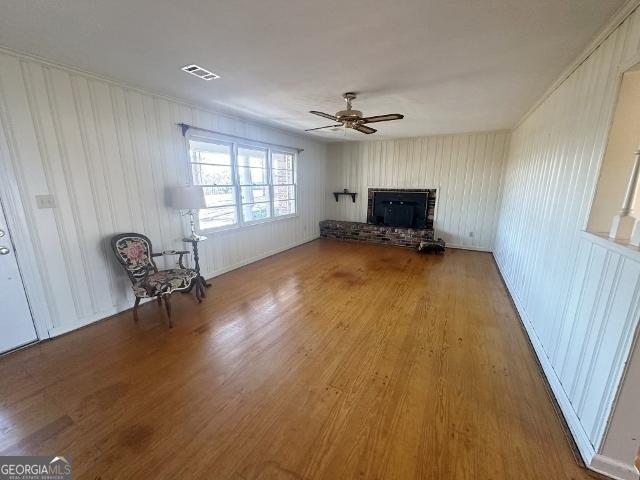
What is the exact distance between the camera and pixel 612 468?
1.31 meters

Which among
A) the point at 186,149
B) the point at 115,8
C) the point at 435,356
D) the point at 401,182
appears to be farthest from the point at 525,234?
the point at 186,149

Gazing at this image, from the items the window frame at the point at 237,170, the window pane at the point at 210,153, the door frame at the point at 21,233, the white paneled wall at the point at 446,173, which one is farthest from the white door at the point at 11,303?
the white paneled wall at the point at 446,173

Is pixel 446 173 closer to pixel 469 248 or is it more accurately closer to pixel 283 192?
pixel 469 248

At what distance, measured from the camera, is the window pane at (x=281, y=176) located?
5.23 m

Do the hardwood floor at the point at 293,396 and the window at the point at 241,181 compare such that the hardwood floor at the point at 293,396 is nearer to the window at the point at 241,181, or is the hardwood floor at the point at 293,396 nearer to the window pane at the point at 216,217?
the window pane at the point at 216,217

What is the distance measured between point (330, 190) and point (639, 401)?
248 inches

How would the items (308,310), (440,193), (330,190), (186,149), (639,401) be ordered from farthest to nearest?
(330,190) → (440,193) → (186,149) → (308,310) → (639,401)

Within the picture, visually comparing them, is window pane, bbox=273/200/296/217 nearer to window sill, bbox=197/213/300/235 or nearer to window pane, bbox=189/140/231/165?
window sill, bbox=197/213/300/235

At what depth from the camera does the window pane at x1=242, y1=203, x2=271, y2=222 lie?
4.61 meters

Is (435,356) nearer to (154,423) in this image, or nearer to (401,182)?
(154,423)

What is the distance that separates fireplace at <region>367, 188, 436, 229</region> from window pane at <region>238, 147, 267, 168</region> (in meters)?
2.93

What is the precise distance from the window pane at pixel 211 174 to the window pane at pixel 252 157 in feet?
1.18

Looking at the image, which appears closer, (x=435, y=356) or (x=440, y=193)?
(x=435, y=356)

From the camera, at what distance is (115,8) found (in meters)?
1.54
